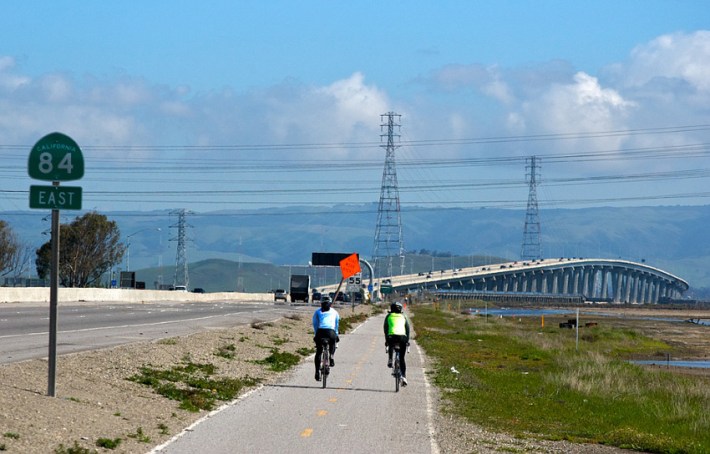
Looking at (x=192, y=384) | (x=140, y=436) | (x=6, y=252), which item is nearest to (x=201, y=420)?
(x=140, y=436)

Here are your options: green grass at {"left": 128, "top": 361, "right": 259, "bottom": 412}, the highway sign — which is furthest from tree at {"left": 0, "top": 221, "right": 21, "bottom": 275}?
the highway sign

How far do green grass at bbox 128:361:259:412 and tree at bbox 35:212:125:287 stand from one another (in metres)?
104

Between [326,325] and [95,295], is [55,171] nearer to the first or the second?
[326,325]

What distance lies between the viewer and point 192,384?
2198 centimetres

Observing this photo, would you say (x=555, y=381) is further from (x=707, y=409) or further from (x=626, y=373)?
(x=626, y=373)

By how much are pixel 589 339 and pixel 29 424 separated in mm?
62532

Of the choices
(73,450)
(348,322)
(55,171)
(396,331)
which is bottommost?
(348,322)

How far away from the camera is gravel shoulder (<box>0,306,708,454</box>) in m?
13.8

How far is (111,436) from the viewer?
47.6 ft

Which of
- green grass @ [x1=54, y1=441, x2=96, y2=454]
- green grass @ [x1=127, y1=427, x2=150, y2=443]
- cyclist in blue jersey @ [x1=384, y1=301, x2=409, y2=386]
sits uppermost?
cyclist in blue jersey @ [x1=384, y1=301, x2=409, y2=386]

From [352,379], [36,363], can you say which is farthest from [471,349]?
[36,363]

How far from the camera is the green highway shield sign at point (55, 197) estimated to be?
15727 mm

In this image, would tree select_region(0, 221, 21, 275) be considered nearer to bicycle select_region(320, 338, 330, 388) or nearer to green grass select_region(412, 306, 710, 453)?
green grass select_region(412, 306, 710, 453)

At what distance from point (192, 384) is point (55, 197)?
720 cm
